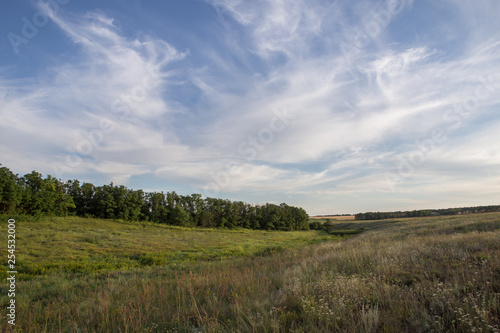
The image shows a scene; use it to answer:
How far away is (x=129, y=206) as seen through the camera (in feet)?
208

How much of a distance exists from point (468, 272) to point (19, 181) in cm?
6710

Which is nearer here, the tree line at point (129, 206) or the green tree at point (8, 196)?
the green tree at point (8, 196)

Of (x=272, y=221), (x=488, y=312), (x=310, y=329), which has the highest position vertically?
(x=488, y=312)

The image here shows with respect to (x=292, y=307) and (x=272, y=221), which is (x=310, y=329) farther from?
(x=272, y=221)

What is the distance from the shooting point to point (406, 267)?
597 cm

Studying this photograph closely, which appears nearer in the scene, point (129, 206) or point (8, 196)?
point (8, 196)

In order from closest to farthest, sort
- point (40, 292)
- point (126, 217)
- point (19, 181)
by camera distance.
Answer: point (40, 292) < point (19, 181) < point (126, 217)

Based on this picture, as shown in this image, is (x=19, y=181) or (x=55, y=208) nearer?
(x=19, y=181)

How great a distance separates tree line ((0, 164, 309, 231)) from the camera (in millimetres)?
43031

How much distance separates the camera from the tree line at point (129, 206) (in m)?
43.0

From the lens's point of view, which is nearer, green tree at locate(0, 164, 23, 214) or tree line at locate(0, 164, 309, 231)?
green tree at locate(0, 164, 23, 214)

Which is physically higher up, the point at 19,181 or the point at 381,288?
the point at 19,181

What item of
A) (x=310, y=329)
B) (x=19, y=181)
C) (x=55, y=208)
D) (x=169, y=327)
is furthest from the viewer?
(x=55, y=208)

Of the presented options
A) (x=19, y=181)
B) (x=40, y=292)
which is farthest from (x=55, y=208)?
(x=40, y=292)
